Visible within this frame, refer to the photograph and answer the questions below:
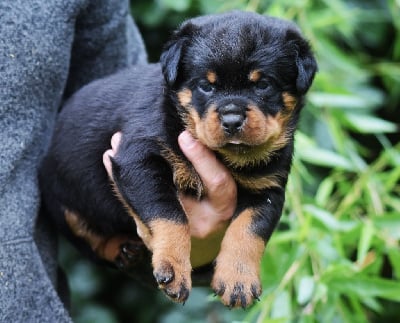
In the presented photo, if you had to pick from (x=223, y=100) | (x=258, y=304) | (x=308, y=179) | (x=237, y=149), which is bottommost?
(x=308, y=179)

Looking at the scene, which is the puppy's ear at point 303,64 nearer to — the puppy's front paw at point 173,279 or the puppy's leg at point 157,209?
the puppy's leg at point 157,209

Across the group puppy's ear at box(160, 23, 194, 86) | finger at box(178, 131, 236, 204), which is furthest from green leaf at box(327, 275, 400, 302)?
puppy's ear at box(160, 23, 194, 86)

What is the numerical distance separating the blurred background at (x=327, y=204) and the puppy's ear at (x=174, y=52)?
3.46 feet

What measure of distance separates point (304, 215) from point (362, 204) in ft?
1.52

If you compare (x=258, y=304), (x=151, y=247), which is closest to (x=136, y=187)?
(x=151, y=247)

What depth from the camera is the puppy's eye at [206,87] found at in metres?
2.55

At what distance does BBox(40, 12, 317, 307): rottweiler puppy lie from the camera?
248 centimetres

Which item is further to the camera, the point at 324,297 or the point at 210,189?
the point at 324,297

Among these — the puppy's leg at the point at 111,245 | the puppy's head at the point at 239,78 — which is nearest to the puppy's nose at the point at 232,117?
the puppy's head at the point at 239,78

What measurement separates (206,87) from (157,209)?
0.39 metres

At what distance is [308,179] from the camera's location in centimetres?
439

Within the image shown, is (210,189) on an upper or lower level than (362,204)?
upper

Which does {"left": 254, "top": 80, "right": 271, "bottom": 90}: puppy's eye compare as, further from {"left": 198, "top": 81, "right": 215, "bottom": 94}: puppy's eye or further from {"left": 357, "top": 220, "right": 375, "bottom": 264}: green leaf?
{"left": 357, "top": 220, "right": 375, "bottom": 264}: green leaf

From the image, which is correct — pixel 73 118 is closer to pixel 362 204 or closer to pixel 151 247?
pixel 151 247
